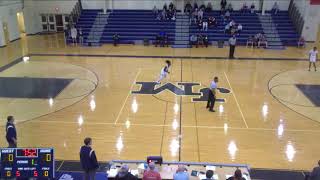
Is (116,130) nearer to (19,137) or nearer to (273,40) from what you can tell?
(19,137)

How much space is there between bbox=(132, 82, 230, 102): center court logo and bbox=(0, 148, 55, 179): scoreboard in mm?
7615

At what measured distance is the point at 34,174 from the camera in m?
7.41

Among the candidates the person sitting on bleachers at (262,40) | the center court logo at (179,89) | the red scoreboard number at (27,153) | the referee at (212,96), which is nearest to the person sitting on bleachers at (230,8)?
the person sitting on bleachers at (262,40)

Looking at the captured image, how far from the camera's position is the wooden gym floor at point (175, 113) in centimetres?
996

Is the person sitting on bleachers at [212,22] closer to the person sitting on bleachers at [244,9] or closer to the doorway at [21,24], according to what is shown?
the person sitting on bleachers at [244,9]

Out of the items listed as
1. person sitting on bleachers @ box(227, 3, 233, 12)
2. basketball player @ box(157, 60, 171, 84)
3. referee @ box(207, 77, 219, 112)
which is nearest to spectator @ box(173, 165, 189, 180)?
referee @ box(207, 77, 219, 112)

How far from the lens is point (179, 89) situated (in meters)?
15.2

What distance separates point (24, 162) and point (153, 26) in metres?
20.6

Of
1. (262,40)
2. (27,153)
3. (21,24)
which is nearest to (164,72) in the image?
(27,153)

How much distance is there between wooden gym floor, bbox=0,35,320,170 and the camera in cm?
996

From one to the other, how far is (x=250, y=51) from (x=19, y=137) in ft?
54.8

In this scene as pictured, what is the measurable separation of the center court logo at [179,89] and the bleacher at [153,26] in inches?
386

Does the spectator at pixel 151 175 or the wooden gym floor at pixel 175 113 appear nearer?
the spectator at pixel 151 175

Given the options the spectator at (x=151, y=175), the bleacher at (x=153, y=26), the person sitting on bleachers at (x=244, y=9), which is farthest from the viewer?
the person sitting on bleachers at (x=244, y=9)
